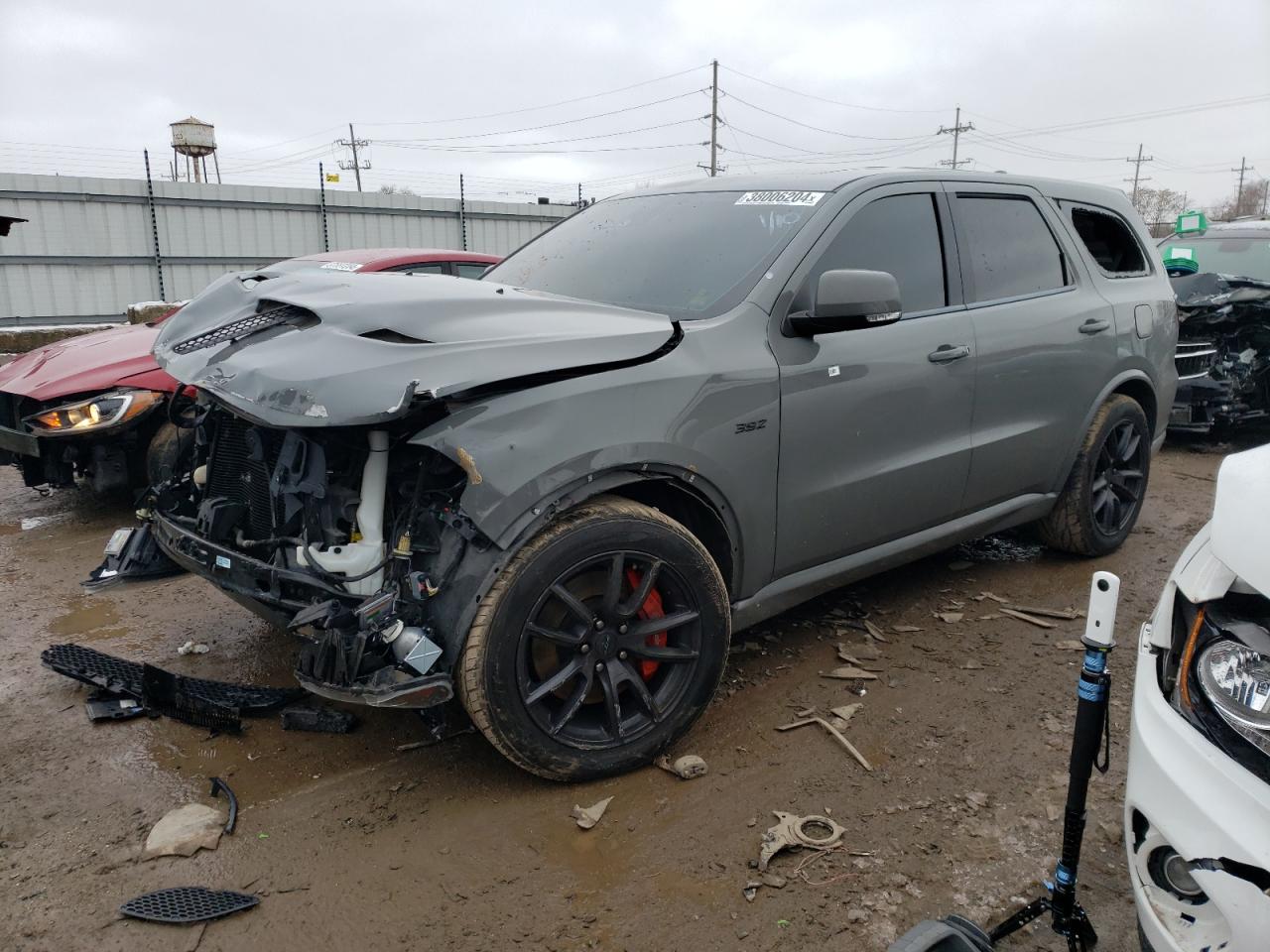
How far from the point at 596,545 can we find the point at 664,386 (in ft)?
1.68

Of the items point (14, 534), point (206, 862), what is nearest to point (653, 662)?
point (206, 862)

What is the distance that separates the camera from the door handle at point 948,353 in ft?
11.3

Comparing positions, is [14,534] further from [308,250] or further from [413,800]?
[308,250]

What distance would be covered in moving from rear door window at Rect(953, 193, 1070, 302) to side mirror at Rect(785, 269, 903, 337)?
3.11ft

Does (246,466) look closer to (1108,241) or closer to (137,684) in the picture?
(137,684)

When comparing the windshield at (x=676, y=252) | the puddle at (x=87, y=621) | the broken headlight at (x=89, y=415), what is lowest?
the puddle at (x=87, y=621)

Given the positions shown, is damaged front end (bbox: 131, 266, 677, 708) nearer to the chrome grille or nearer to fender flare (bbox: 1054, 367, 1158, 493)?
fender flare (bbox: 1054, 367, 1158, 493)

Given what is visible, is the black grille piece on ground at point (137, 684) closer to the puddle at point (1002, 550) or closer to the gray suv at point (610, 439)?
the gray suv at point (610, 439)

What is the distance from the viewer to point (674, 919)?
2225 millimetres

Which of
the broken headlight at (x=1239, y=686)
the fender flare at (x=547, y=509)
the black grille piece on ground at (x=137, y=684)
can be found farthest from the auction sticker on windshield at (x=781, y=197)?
the black grille piece on ground at (x=137, y=684)

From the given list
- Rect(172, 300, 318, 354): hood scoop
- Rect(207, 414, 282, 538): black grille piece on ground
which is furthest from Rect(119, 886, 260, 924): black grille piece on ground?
Rect(172, 300, 318, 354): hood scoop

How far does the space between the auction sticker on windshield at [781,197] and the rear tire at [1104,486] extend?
1.98 m

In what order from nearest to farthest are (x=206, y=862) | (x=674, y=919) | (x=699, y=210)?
(x=674, y=919) → (x=206, y=862) → (x=699, y=210)

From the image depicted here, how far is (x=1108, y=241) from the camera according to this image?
4617 millimetres
